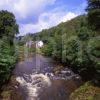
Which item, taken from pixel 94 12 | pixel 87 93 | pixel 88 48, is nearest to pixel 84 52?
pixel 88 48

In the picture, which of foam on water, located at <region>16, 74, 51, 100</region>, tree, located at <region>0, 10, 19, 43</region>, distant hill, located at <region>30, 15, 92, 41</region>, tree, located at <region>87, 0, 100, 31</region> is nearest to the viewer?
tree, located at <region>87, 0, 100, 31</region>

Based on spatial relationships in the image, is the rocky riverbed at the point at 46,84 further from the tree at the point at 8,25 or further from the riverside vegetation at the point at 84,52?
the tree at the point at 8,25

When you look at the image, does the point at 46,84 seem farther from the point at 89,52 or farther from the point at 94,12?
the point at 94,12

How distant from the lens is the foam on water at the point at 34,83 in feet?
136

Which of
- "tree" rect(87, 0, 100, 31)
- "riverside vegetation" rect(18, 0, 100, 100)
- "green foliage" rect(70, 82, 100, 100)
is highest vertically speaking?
"tree" rect(87, 0, 100, 31)

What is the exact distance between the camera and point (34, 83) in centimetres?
4609

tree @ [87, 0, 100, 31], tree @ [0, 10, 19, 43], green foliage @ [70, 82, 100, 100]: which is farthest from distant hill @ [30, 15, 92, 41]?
tree @ [0, 10, 19, 43]

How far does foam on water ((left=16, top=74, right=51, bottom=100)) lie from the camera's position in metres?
41.5

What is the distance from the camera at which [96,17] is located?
40.5 meters

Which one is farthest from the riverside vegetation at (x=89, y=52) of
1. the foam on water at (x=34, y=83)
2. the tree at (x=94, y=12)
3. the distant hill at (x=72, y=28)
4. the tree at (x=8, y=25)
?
the tree at (x=8, y=25)

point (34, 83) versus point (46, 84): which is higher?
point (34, 83)

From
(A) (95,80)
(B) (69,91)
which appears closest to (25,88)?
(B) (69,91)

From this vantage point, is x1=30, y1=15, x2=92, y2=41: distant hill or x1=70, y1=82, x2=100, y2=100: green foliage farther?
x1=30, y1=15, x2=92, y2=41: distant hill

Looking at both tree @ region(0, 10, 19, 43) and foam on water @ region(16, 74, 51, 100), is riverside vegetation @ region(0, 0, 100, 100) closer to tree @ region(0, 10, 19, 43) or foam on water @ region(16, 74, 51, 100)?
tree @ region(0, 10, 19, 43)
